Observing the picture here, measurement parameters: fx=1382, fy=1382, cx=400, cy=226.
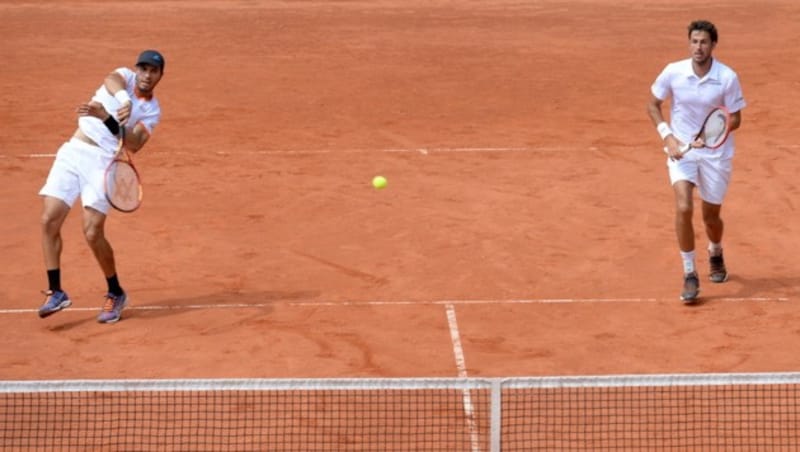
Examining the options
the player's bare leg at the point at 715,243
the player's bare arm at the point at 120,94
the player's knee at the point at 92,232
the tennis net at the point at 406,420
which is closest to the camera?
the tennis net at the point at 406,420

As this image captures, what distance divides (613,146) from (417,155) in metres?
2.47

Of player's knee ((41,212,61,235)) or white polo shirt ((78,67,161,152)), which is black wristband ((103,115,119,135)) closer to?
white polo shirt ((78,67,161,152))

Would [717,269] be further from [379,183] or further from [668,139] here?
[379,183]

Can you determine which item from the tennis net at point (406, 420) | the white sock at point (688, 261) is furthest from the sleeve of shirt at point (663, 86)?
the tennis net at point (406, 420)

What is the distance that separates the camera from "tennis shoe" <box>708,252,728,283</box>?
11922 millimetres

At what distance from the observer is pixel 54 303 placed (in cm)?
1085

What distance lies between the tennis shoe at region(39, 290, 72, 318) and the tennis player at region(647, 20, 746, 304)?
16.2 feet

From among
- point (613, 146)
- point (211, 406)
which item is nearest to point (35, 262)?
point (211, 406)

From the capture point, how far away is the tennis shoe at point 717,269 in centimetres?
1192

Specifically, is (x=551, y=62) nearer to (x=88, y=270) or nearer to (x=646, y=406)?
(x=88, y=270)

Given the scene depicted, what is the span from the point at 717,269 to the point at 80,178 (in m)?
5.42

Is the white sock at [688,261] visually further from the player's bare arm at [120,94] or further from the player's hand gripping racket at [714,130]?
the player's bare arm at [120,94]

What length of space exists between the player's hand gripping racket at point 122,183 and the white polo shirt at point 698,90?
14.0ft

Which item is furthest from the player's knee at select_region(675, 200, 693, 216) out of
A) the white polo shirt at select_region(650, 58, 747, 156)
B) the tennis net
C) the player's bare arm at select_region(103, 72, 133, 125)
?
the player's bare arm at select_region(103, 72, 133, 125)
